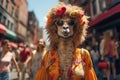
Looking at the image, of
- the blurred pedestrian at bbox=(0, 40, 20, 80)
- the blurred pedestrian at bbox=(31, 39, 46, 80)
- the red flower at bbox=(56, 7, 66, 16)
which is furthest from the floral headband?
the blurred pedestrian at bbox=(31, 39, 46, 80)

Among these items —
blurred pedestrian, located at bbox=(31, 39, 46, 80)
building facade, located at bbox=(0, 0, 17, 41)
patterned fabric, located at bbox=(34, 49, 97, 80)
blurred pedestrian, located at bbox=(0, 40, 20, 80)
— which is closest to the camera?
patterned fabric, located at bbox=(34, 49, 97, 80)

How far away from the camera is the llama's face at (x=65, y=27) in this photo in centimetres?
282

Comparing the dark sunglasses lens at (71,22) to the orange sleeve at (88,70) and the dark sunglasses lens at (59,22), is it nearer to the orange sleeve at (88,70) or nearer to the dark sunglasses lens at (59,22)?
the dark sunglasses lens at (59,22)

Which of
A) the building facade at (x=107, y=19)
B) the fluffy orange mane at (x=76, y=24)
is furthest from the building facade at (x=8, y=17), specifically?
the fluffy orange mane at (x=76, y=24)

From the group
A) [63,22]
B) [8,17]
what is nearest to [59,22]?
[63,22]

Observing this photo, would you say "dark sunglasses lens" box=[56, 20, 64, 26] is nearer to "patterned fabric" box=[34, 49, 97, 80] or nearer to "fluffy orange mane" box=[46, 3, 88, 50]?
"fluffy orange mane" box=[46, 3, 88, 50]

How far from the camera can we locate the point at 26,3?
45906 millimetres

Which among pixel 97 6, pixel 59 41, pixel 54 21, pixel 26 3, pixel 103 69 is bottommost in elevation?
pixel 103 69

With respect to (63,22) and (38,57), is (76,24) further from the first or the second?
(38,57)

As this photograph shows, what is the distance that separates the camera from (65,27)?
2.84m

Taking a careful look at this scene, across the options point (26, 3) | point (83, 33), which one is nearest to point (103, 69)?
point (83, 33)

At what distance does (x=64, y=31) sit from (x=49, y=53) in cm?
33

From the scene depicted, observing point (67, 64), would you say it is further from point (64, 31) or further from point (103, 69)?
point (103, 69)

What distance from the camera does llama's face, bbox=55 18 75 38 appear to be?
2824 mm
